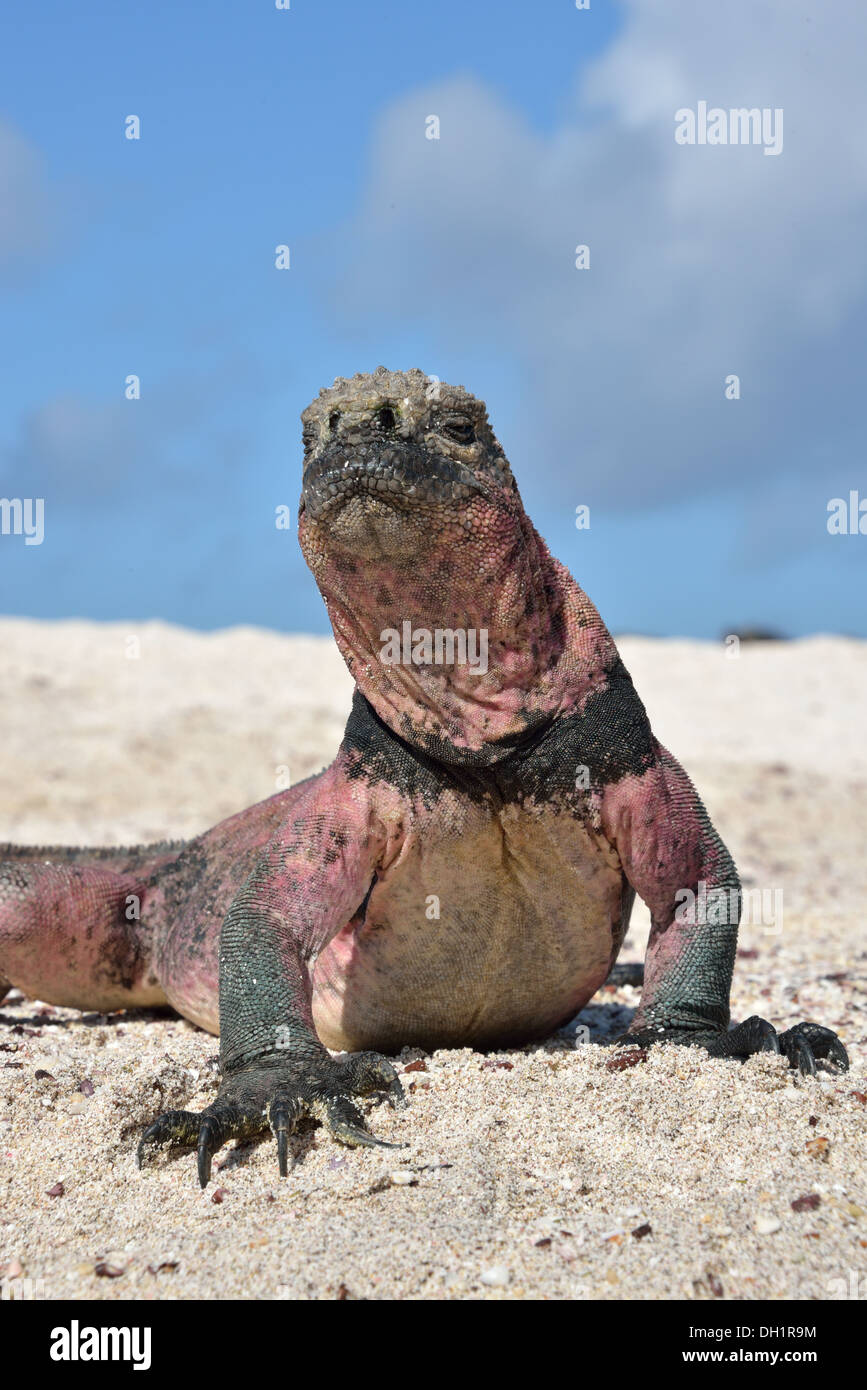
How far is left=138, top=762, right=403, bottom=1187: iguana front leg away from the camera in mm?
3672

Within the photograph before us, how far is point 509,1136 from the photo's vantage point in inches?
146

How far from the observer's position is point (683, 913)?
4.48 m

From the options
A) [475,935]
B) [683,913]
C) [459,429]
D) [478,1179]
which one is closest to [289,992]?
[475,935]

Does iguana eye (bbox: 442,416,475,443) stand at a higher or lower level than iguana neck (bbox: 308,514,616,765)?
higher

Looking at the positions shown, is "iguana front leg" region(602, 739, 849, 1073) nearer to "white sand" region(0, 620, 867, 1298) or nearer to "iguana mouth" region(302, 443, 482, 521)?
"white sand" region(0, 620, 867, 1298)

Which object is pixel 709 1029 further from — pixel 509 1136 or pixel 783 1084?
pixel 509 1136

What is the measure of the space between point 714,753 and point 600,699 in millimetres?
16394

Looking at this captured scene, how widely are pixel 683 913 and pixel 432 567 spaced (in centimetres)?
157

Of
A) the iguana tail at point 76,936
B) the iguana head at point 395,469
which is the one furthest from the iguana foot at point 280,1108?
the iguana tail at point 76,936

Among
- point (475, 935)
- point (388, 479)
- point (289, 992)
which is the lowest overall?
point (289, 992)

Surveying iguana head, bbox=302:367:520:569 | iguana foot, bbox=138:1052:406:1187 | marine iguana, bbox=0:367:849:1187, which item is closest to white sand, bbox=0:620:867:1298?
iguana foot, bbox=138:1052:406:1187

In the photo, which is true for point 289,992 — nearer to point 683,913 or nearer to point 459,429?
point 683,913

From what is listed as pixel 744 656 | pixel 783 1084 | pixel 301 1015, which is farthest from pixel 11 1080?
pixel 744 656

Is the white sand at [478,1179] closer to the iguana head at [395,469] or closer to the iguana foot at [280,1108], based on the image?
the iguana foot at [280,1108]
